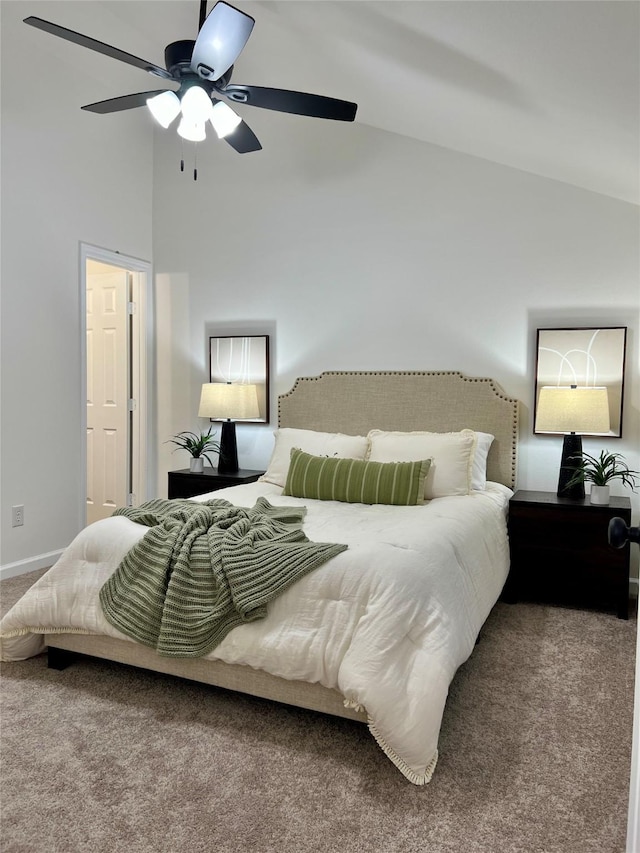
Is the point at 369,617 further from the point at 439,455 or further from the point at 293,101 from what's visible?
the point at 293,101

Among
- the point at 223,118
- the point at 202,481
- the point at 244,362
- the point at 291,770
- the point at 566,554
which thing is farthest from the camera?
the point at 244,362

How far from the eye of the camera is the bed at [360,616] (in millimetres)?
1995

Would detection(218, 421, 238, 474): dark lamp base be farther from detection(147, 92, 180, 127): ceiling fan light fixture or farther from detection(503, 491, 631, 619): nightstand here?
detection(147, 92, 180, 127): ceiling fan light fixture

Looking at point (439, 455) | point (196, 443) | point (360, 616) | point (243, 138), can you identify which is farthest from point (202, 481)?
point (360, 616)

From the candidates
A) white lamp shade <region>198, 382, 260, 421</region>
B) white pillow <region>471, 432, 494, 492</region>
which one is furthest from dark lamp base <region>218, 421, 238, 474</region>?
white pillow <region>471, 432, 494, 492</region>

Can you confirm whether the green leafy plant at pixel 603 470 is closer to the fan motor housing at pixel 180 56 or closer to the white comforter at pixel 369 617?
the white comforter at pixel 369 617

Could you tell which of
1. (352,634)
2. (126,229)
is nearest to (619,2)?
(352,634)

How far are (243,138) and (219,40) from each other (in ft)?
2.57

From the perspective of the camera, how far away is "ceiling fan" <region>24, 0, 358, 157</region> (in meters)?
2.33

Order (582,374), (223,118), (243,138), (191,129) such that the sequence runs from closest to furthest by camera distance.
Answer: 1. (191,129)
2. (223,118)
3. (243,138)
4. (582,374)

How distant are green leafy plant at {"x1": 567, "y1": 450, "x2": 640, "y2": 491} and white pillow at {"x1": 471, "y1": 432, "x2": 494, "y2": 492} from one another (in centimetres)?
49

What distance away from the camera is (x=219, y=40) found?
2.36 meters

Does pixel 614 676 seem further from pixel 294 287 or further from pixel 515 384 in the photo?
pixel 294 287

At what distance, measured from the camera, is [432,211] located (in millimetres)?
4246
